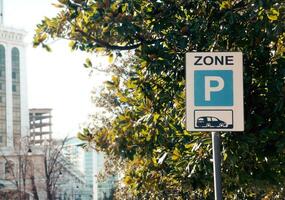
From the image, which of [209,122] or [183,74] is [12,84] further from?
[209,122]

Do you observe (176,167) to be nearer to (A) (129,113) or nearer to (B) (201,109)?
(A) (129,113)

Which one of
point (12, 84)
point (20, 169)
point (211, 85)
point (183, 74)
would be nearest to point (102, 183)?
point (183, 74)

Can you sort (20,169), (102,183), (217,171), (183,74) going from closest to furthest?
(217,171) < (183,74) < (102,183) < (20,169)

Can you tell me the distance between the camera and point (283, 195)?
349 inches

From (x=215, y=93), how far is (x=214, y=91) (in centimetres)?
2

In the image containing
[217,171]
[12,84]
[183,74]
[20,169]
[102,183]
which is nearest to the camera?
[217,171]

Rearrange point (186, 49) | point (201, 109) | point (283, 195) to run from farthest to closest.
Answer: point (283, 195) < point (186, 49) < point (201, 109)

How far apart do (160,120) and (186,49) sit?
2.64 feet

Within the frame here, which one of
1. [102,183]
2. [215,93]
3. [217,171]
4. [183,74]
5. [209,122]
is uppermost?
[183,74]

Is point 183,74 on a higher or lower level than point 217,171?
higher

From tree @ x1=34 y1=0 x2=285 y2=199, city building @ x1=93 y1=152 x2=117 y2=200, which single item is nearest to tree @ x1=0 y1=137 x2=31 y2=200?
city building @ x1=93 y1=152 x2=117 y2=200

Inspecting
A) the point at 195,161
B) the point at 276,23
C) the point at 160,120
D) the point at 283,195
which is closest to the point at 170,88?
the point at 160,120

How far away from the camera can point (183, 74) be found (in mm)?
7238

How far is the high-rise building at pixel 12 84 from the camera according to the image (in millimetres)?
129000
